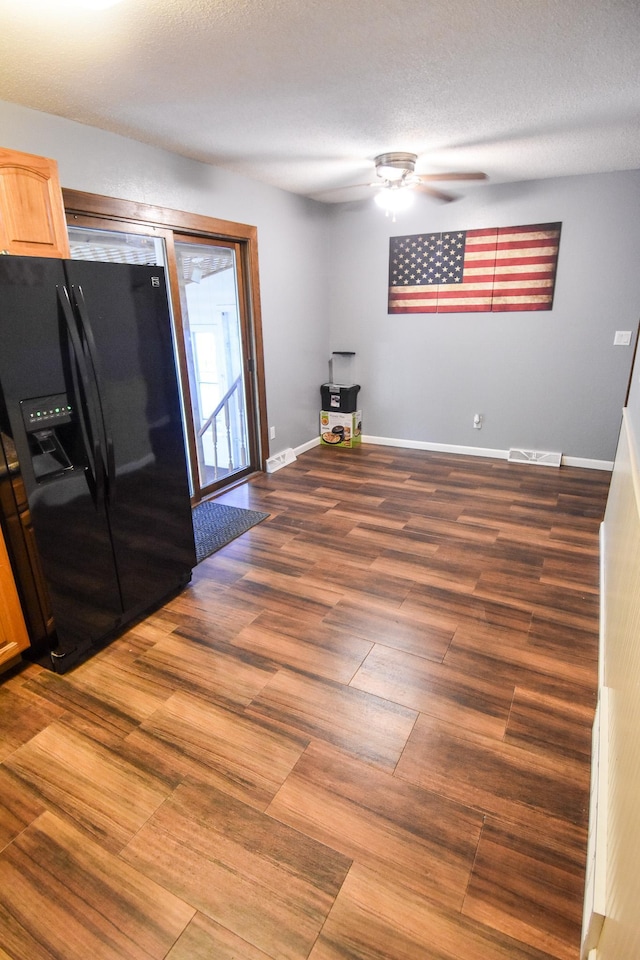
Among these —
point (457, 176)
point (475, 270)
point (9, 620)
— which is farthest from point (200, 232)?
point (9, 620)

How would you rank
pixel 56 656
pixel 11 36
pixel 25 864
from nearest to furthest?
pixel 25 864 < pixel 11 36 < pixel 56 656

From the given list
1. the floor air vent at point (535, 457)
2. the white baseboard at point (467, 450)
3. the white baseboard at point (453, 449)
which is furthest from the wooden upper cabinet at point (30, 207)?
the floor air vent at point (535, 457)

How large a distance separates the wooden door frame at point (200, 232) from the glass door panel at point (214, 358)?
9cm

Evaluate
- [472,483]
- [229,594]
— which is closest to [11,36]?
[229,594]

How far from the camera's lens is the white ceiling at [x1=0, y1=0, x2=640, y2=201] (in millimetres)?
1754

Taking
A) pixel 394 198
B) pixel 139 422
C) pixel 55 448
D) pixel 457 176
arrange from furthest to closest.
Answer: pixel 394 198 < pixel 457 176 < pixel 139 422 < pixel 55 448

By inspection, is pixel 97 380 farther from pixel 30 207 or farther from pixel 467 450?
pixel 467 450

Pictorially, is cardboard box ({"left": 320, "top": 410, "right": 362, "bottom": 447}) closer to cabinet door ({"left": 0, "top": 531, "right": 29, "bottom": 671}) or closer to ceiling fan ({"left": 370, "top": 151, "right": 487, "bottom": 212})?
ceiling fan ({"left": 370, "top": 151, "right": 487, "bottom": 212})

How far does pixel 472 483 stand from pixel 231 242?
2.96 meters

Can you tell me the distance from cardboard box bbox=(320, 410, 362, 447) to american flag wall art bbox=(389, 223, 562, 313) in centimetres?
125

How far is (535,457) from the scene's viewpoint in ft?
16.3

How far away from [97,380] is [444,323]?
3838mm

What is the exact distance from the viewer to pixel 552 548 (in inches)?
128

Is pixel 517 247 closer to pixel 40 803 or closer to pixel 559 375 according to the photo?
pixel 559 375
